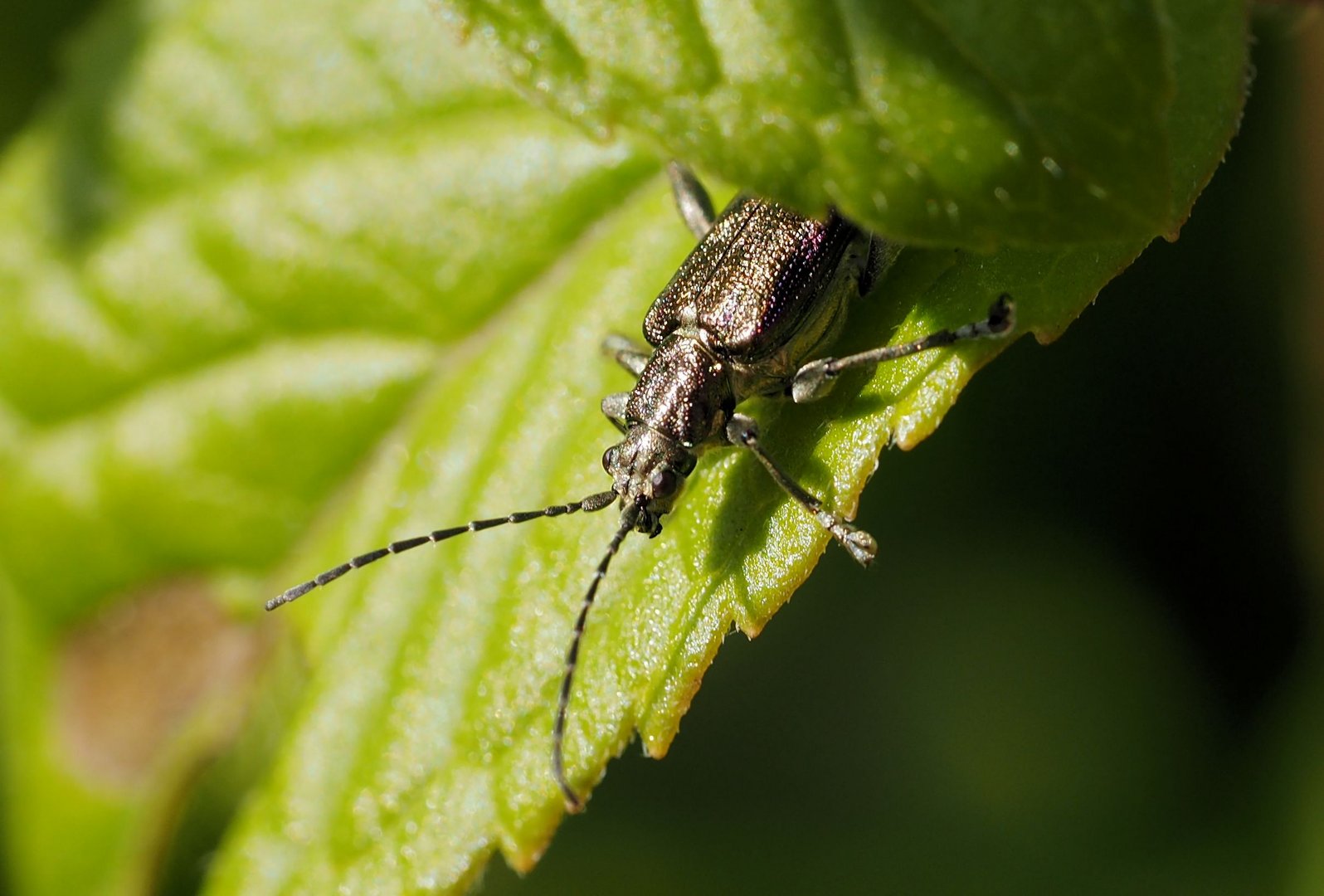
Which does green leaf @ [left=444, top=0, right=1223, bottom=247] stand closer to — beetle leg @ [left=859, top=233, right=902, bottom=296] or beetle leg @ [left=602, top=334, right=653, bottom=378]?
beetle leg @ [left=859, top=233, right=902, bottom=296]

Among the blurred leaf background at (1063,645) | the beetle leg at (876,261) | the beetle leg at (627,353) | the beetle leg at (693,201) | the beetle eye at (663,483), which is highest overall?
the beetle leg at (693,201)

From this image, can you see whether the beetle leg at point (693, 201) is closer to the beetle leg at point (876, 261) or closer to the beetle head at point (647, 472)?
the beetle leg at point (876, 261)

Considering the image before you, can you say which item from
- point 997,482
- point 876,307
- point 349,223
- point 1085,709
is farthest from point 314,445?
point 1085,709

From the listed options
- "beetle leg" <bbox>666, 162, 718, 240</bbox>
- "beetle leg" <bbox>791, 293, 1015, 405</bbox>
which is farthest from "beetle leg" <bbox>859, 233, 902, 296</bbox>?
"beetle leg" <bbox>666, 162, 718, 240</bbox>

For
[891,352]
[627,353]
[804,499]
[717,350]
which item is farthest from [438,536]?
[891,352]

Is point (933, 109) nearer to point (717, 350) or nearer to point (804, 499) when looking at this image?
point (804, 499)

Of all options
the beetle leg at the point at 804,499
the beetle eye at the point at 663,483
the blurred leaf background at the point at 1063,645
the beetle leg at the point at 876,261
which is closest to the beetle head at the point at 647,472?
the beetle eye at the point at 663,483

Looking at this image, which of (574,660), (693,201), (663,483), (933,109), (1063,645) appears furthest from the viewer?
(1063,645)
